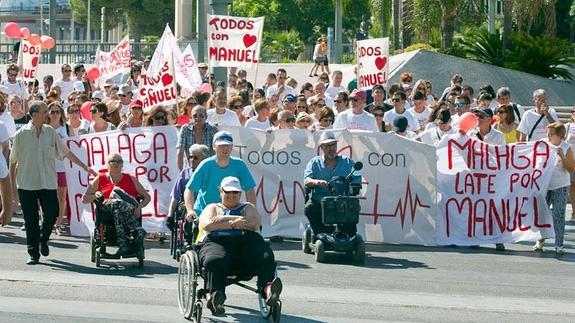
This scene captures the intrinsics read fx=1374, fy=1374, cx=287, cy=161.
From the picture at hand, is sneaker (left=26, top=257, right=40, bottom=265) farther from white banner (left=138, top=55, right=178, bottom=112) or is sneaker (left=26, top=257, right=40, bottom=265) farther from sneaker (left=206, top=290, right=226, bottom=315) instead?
white banner (left=138, top=55, right=178, bottom=112)

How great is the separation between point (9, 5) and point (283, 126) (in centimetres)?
14919

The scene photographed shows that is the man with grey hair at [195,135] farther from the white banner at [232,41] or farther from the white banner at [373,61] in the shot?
the white banner at [373,61]

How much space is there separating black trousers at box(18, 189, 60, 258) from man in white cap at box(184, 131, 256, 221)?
2.47 m

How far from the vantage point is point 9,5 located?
531 feet

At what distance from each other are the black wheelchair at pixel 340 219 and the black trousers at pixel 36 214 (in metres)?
2.82

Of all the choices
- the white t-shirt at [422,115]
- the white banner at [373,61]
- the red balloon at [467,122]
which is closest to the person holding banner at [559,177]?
the red balloon at [467,122]

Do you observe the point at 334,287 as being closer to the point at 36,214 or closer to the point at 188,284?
the point at 188,284

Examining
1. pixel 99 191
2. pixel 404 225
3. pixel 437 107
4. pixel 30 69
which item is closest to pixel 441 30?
pixel 30 69

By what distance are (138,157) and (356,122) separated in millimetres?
A: 3098

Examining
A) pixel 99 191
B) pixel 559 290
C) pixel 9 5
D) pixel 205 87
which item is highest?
pixel 9 5

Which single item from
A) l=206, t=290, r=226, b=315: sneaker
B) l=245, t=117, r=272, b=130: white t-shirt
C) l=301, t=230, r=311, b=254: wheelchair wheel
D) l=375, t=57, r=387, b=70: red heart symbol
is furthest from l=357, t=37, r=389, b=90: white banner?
l=206, t=290, r=226, b=315: sneaker

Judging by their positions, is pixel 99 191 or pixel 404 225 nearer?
pixel 99 191

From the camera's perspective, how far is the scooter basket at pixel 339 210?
14.5 meters

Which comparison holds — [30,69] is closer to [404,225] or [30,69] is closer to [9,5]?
[404,225]
